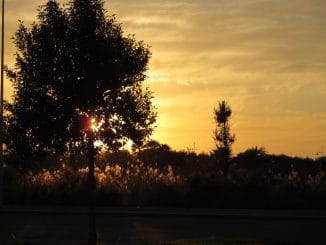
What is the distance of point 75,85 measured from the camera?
54.9 ft

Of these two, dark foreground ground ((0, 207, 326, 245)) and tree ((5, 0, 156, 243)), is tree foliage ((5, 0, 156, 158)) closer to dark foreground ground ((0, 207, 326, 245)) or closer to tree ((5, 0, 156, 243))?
tree ((5, 0, 156, 243))

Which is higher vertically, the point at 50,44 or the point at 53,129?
the point at 50,44

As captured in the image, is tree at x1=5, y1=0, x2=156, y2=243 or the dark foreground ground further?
the dark foreground ground

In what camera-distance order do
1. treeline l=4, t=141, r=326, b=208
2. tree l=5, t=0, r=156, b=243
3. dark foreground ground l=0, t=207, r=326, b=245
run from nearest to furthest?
tree l=5, t=0, r=156, b=243 < dark foreground ground l=0, t=207, r=326, b=245 < treeline l=4, t=141, r=326, b=208

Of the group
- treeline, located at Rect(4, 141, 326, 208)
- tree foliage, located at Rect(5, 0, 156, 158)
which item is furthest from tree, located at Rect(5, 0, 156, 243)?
treeline, located at Rect(4, 141, 326, 208)

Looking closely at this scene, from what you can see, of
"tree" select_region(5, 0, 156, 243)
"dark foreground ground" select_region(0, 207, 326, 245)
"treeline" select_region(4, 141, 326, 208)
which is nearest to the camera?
"tree" select_region(5, 0, 156, 243)

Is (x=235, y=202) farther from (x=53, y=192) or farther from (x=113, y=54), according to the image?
(x=113, y=54)

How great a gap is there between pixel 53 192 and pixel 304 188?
42.2 feet

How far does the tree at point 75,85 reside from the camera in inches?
661

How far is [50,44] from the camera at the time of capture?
56.3 ft

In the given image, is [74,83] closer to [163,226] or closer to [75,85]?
[75,85]

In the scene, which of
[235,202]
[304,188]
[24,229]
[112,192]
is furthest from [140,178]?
[24,229]

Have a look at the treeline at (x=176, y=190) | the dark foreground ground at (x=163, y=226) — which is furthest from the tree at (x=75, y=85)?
the treeline at (x=176, y=190)

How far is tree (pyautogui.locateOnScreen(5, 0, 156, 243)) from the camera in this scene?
1680 cm
